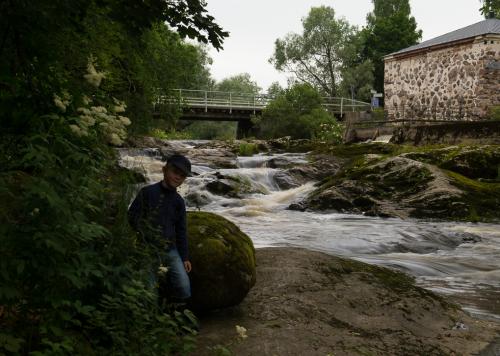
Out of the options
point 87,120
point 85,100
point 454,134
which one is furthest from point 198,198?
point 87,120

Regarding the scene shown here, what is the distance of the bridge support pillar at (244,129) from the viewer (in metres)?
42.2

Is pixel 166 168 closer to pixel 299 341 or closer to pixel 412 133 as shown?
pixel 299 341

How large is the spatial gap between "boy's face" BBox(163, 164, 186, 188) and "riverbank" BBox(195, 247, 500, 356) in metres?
1.22

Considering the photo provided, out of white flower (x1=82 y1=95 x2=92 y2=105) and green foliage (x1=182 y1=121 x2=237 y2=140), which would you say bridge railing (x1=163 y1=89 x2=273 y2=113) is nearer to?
green foliage (x1=182 y1=121 x2=237 y2=140)

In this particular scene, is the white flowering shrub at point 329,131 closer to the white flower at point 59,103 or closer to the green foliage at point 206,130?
the green foliage at point 206,130

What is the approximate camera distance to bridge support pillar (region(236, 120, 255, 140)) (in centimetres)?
4224

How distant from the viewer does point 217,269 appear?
192 inches

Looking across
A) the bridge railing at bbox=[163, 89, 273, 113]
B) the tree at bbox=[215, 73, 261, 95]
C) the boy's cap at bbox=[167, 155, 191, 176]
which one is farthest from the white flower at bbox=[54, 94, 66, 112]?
the tree at bbox=[215, 73, 261, 95]

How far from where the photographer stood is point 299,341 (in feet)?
14.5

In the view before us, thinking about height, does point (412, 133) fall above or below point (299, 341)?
above

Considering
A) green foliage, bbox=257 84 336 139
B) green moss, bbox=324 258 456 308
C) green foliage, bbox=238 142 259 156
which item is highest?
green foliage, bbox=257 84 336 139

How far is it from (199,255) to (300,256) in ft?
6.55

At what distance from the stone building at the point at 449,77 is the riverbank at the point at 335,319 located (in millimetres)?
20976

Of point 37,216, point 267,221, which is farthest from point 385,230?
point 37,216
